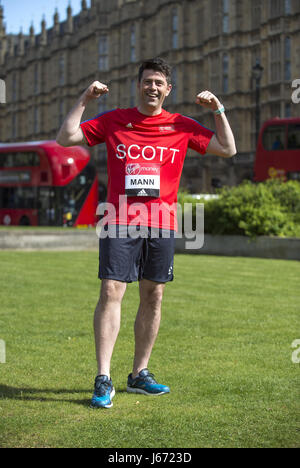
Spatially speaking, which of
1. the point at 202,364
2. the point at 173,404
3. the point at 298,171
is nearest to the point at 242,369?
the point at 202,364

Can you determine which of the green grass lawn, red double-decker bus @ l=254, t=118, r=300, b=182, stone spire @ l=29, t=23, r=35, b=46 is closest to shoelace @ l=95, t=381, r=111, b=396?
the green grass lawn

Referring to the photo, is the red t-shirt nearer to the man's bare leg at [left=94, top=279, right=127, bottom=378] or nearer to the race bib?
the race bib

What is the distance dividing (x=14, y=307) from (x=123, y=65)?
4723cm

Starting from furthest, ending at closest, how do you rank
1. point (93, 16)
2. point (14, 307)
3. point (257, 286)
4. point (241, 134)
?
point (93, 16) < point (241, 134) < point (257, 286) < point (14, 307)

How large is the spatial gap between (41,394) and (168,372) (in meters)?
0.92

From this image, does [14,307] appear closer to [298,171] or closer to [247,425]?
[247,425]

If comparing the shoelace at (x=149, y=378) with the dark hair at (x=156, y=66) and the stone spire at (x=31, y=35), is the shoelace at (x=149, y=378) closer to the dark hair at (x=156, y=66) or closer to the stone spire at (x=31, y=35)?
the dark hair at (x=156, y=66)

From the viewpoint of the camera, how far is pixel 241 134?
4106 centimetres

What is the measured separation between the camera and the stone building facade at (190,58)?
126 feet

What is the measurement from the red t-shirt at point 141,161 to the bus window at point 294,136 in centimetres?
2152

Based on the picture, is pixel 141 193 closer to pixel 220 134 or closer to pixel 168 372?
pixel 220 134

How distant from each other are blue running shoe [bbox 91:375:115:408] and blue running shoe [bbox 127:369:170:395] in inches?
11.3

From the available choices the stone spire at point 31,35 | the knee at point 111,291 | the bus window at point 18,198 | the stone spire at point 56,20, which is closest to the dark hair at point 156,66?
the knee at point 111,291

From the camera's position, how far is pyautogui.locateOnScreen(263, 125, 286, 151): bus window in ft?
84.1
